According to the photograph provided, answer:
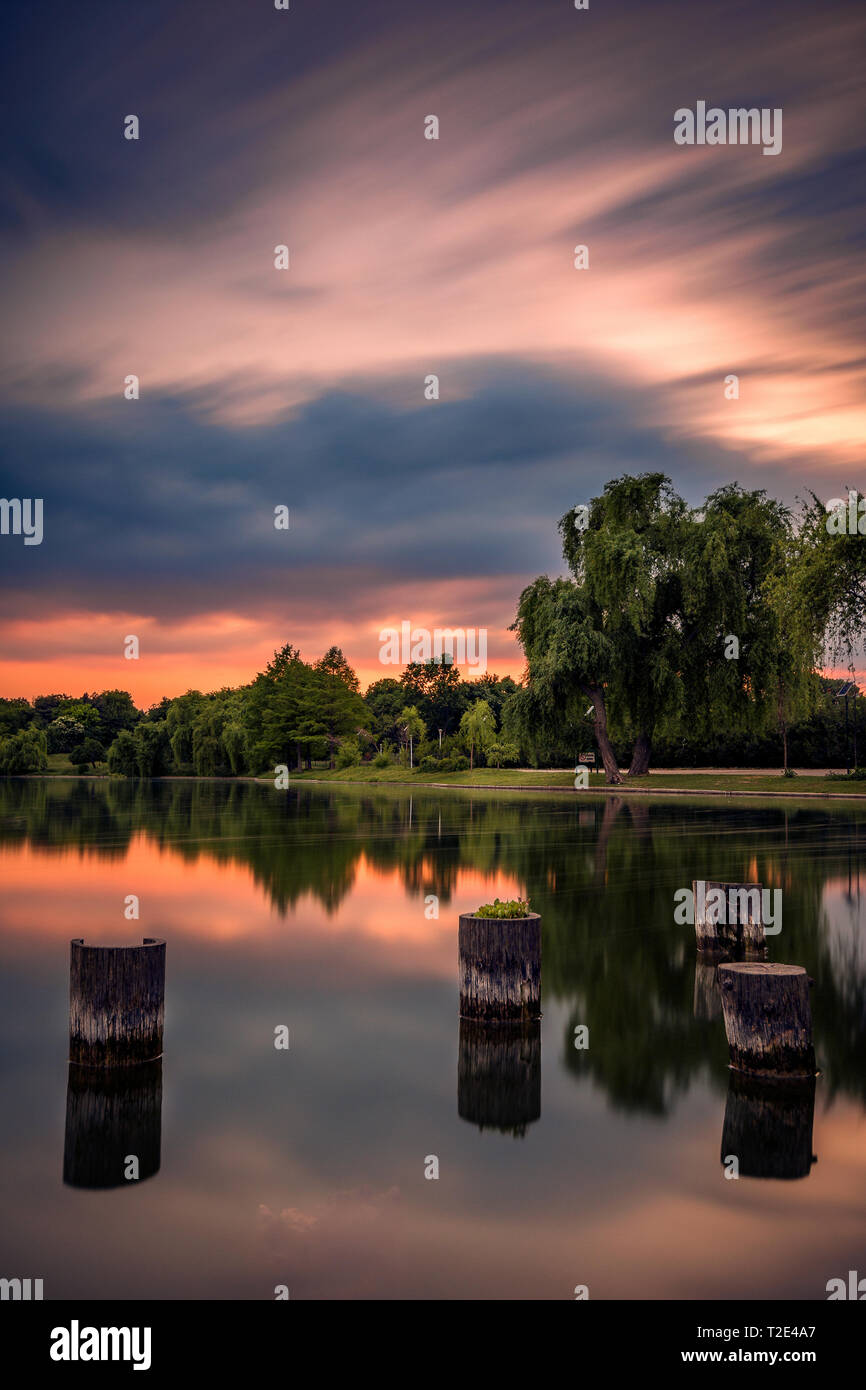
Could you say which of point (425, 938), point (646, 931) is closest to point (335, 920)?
point (425, 938)

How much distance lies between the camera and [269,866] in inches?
846

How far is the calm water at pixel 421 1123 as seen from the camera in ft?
17.1

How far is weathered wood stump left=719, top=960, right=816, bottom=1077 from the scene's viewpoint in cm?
754

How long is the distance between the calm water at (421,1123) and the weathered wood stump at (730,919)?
407 mm

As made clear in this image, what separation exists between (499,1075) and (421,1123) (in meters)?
1.15

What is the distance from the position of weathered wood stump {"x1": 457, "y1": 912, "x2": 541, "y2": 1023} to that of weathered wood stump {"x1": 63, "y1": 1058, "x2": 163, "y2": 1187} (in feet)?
8.87

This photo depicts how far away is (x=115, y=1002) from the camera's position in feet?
25.8

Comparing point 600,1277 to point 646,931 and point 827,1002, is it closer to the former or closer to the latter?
point 827,1002

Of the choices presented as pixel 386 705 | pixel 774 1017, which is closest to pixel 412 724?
pixel 386 705

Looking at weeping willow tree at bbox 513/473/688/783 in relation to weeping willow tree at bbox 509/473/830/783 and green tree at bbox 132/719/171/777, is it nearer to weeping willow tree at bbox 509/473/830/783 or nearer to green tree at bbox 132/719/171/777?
weeping willow tree at bbox 509/473/830/783

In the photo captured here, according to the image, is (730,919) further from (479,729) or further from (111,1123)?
(479,729)

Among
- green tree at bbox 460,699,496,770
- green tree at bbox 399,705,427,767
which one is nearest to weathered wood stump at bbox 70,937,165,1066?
green tree at bbox 460,699,496,770

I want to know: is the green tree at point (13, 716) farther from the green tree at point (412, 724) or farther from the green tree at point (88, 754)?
the green tree at point (412, 724)
